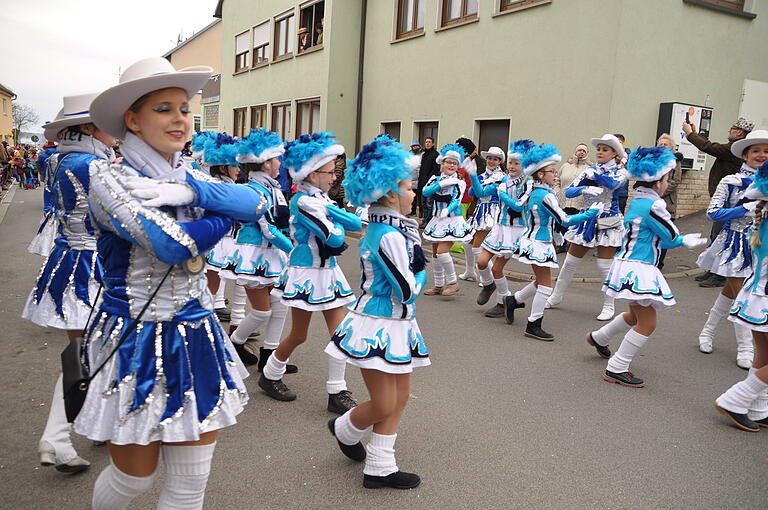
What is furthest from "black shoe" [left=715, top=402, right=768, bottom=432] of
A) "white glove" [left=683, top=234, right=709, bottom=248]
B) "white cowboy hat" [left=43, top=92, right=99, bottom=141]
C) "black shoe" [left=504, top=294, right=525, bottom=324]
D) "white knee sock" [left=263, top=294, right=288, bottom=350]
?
"white cowboy hat" [left=43, top=92, right=99, bottom=141]

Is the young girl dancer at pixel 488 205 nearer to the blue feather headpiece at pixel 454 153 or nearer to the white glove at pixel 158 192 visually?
the blue feather headpiece at pixel 454 153

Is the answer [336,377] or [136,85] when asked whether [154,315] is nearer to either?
[136,85]

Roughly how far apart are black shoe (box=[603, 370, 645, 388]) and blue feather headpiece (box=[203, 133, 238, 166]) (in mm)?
3901

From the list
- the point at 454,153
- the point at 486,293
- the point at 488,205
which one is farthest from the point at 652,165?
the point at 488,205

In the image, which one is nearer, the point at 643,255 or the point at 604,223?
the point at 643,255

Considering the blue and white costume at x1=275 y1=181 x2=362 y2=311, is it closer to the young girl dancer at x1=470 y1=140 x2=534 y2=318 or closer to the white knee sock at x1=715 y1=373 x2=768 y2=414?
the white knee sock at x1=715 y1=373 x2=768 y2=414

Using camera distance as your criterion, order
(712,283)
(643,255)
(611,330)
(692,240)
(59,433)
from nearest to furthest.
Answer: (59,433), (692,240), (643,255), (611,330), (712,283)

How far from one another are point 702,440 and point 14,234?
13.7 metres

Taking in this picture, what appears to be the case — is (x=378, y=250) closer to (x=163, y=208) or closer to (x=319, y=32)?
(x=163, y=208)

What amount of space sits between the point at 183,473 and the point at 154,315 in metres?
0.61

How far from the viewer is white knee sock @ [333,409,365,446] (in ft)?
11.1

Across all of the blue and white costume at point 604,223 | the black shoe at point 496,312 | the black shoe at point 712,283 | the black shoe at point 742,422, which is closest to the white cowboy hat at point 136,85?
the black shoe at point 742,422

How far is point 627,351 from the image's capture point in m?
5.00

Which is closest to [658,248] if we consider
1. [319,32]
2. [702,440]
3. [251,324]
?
[702,440]
